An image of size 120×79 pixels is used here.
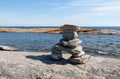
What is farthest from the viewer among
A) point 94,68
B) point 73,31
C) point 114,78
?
point 73,31

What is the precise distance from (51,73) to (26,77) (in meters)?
1.63

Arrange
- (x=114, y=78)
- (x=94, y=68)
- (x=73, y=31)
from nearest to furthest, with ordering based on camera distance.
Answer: (x=114, y=78), (x=94, y=68), (x=73, y=31)

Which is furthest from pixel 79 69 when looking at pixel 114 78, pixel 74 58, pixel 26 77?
pixel 26 77

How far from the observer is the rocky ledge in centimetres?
1786

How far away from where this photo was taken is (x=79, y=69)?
18641mm

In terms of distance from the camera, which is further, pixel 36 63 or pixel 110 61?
pixel 110 61

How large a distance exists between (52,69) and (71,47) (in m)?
2.25

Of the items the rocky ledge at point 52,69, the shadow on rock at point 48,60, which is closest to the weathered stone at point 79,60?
the rocky ledge at point 52,69

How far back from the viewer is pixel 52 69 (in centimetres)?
1839

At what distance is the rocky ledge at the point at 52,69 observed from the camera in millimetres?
17856

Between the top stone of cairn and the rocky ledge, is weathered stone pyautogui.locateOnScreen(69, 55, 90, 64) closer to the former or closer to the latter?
the rocky ledge

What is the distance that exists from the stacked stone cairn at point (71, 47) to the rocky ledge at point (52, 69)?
36 centimetres

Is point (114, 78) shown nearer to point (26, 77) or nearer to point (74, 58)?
point (74, 58)

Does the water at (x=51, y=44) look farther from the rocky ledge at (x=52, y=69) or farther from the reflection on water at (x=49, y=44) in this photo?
the rocky ledge at (x=52, y=69)
